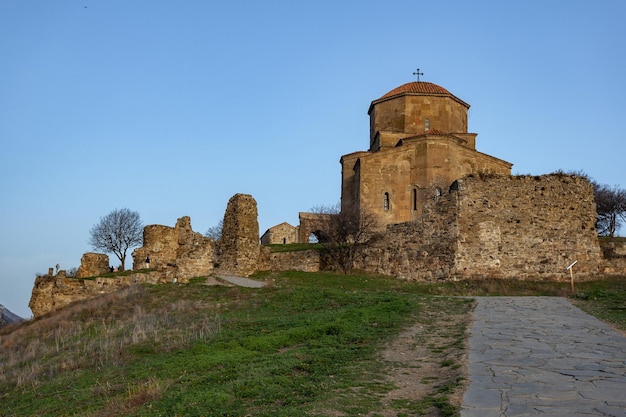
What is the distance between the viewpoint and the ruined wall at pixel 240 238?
78.0 ft

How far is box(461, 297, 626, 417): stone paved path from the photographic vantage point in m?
5.75

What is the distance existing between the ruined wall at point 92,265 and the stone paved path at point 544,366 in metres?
23.7

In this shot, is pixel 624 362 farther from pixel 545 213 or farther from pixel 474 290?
pixel 545 213

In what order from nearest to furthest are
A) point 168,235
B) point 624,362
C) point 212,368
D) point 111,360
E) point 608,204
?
point 624,362
point 212,368
point 111,360
point 168,235
point 608,204

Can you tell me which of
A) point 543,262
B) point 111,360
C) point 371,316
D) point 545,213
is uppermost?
point 545,213

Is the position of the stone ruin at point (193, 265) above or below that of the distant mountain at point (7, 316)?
above

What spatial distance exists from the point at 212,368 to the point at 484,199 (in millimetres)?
16009

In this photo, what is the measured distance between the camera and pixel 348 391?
7.09 meters

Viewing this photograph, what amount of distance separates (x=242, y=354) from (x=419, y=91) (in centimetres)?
3158

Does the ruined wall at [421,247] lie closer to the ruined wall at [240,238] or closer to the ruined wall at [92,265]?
Result: the ruined wall at [240,238]

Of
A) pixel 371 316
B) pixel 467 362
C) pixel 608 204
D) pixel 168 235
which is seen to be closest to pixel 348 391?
pixel 467 362

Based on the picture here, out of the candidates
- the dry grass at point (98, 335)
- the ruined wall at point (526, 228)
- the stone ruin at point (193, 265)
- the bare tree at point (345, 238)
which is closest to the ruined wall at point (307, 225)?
the bare tree at point (345, 238)

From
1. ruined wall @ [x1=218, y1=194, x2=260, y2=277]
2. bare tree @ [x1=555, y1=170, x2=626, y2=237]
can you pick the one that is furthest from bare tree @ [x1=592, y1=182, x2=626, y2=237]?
ruined wall @ [x1=218, y1=194, x2=260, y2=277]

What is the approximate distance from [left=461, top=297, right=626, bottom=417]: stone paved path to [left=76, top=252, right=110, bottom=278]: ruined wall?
23.7 meters
